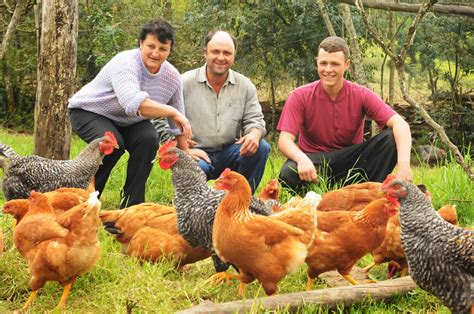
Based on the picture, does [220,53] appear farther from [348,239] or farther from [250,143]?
[348,239]

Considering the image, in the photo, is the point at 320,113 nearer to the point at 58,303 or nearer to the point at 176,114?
the point at 176,114

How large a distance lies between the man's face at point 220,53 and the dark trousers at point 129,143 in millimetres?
879

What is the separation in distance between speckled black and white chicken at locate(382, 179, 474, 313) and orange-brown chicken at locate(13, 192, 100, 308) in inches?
75.1

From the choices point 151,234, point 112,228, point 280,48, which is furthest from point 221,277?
point 280,48

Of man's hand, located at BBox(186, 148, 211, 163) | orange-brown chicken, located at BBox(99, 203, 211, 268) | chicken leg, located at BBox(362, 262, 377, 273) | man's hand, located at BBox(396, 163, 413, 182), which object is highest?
man's hand, located at BBox(186, 148, 211, 163)

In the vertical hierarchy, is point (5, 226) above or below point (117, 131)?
below

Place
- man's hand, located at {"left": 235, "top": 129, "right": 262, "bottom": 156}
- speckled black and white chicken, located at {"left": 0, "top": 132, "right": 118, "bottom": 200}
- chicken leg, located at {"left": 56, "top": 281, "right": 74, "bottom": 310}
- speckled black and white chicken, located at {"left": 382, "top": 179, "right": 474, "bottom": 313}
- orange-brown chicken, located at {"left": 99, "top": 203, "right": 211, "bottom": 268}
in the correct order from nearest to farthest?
speckled black and white chicken, located at {"left": 382, "top": 179, "right": 474, "bottom": 313}
chicken leg, located at {"left": 56, "top": 281, "right": 74, "bottom": 310}
orange-brown chicken, located at {"left": 99, "top": 203, "right": 211, "bottom": 268}
speckled black and white chicken, located at {"left": 0, "top": 132, "right": 118, "bottom": 200}
man's hand, located at {"left": 235, "top": 129, "right": 262, "bottom": 156}

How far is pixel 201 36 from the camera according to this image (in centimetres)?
1279

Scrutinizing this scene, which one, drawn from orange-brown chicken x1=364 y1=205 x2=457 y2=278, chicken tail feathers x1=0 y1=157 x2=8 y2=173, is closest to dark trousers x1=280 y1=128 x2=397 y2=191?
orange-brown chicken x1=364 y1=205 x2=457 y2=278

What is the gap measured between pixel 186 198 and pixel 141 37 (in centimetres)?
182

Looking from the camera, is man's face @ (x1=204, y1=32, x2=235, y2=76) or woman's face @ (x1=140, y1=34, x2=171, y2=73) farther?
man's face @ (x1=204, y1=32, x2=235, y2=76)

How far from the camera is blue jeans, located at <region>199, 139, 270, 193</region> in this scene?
6164mm

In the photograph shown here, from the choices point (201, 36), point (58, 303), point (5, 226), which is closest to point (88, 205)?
point (58, 303)

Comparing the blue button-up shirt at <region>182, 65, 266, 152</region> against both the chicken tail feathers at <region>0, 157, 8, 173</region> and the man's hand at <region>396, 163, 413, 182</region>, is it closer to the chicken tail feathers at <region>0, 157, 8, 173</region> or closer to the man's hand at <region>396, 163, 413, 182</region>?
the man's hand at <region>396, 163, 413, 182</region>
